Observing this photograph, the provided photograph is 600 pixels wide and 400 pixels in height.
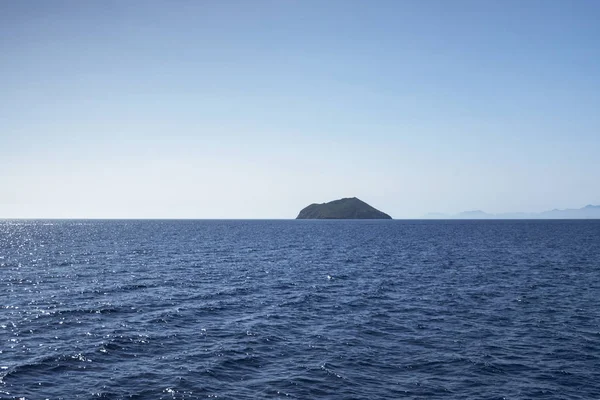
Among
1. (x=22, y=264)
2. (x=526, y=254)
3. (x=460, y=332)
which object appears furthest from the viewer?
(x=526, y=254)

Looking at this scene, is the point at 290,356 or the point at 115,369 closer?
the point at 115,369

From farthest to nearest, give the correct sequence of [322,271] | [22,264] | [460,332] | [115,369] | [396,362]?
→ [22,264], [322,271], [460,332], [396,362], [115,369]

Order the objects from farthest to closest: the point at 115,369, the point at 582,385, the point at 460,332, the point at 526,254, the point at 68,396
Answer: the point at 526,254 < the point at 460,332 < the point at 115,369 < the point at 582,385 < the point at 68,396

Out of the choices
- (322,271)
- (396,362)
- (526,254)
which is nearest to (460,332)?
(396,362)

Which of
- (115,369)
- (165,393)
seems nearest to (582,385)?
(165,393)

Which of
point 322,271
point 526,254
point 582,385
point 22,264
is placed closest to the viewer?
point 582,385

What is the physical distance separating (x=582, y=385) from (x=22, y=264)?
272ft

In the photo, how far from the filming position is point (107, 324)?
35.7 meters

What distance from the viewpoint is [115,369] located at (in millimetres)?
25750

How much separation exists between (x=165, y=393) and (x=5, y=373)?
1018 centimetres

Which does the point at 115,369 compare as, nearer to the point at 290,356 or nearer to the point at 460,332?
the point at 290,356

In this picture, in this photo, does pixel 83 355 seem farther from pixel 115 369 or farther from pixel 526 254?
pixel 526 254

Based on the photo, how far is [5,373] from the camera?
24.5 metres

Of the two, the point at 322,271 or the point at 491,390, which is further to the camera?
the point at 322,271
